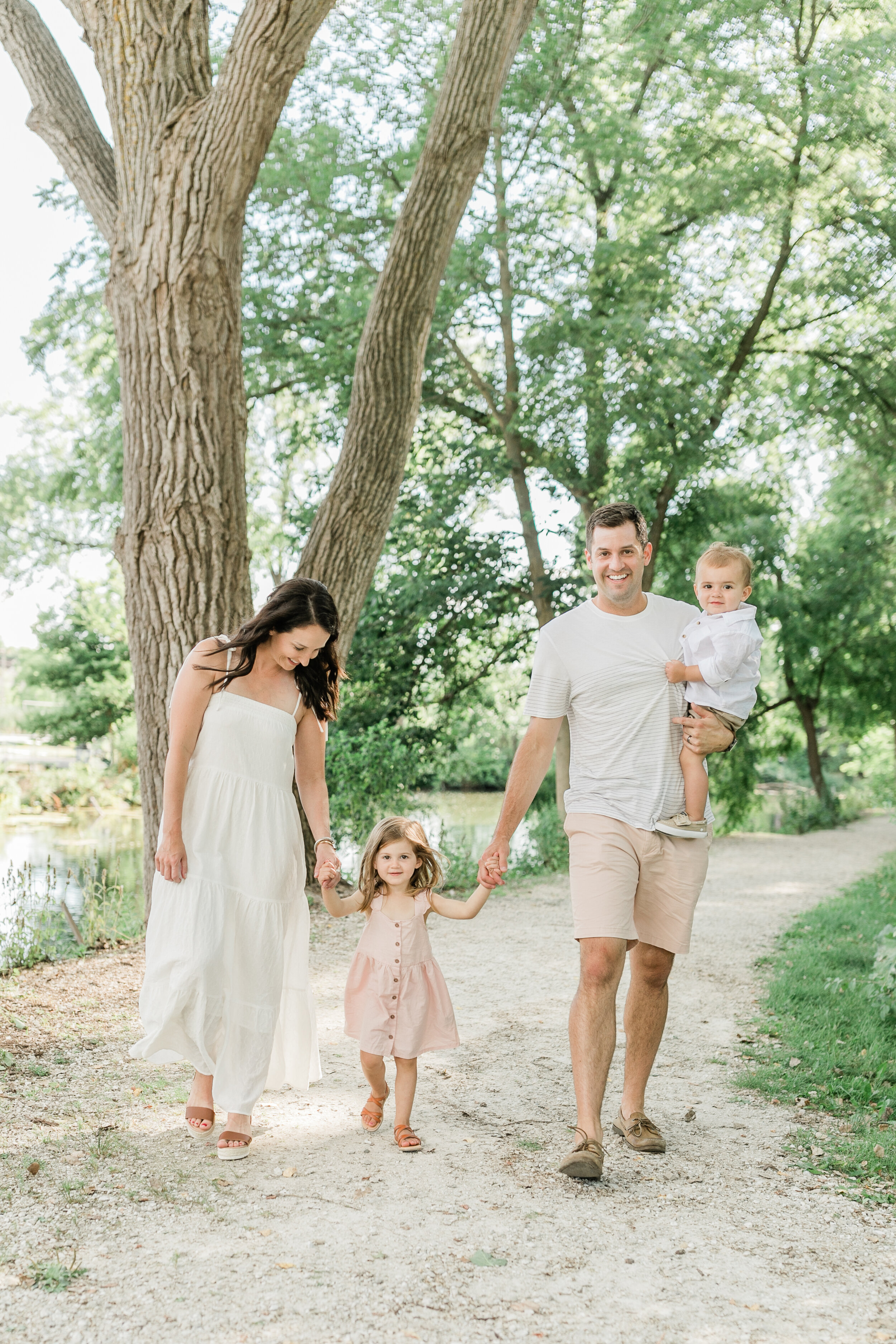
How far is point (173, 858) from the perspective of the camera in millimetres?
3695

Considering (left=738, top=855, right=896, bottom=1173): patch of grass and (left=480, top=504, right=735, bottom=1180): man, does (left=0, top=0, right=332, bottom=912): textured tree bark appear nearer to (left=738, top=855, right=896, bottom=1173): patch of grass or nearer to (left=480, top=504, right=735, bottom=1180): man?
(left=480, top=504, right=735, bottom=1180): man

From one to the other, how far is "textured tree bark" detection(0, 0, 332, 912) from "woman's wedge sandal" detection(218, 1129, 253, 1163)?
2937mm

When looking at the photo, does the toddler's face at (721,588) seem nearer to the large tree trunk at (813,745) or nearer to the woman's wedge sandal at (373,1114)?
the woman's wedge sandal at (373,1114)

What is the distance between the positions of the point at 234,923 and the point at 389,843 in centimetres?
59

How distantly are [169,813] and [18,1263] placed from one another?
134cm

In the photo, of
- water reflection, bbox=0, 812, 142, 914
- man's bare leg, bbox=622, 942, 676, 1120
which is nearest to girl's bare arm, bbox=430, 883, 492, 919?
man's bare leg, bbox=622, 942, 676, 1120

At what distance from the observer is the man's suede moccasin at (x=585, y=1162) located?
348 centimetres

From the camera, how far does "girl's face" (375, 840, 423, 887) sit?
12.7ft

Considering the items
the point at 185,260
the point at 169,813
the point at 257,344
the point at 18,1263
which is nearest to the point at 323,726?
the point at 169,813

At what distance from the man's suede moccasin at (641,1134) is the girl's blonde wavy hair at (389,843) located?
3.50 ft

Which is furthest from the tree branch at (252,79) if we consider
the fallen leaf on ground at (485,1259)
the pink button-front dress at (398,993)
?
the fallen leaf on ground at (485,1259)

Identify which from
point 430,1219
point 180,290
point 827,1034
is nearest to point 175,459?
point 180,290

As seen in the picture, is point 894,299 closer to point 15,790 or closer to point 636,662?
point 636,662

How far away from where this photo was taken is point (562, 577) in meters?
14.1
